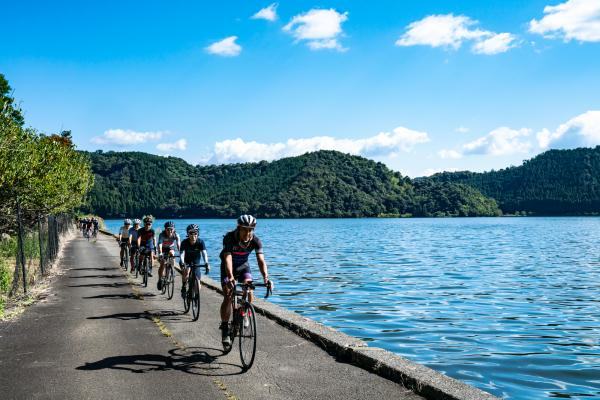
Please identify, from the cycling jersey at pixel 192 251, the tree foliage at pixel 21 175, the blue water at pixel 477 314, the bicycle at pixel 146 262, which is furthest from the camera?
the bicycle at pixel 146 262

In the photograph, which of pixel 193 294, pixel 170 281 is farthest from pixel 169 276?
pixel 193 294

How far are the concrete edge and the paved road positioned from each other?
0.14m

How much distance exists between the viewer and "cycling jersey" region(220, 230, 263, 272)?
27.5ft

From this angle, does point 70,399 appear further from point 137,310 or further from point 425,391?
point 137,310

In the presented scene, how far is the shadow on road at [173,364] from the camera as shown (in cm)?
770

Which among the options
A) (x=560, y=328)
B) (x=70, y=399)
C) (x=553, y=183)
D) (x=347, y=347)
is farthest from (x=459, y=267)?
(x=553, y=183)

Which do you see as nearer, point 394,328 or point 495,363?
point 495,363

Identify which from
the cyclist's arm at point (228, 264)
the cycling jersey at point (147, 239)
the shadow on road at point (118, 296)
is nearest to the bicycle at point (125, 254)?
the cycling jersey at point (147, 239)

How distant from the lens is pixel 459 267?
3397cm

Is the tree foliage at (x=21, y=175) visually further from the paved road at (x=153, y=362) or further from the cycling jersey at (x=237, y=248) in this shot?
the cycling jersey at (x=237, y=248)

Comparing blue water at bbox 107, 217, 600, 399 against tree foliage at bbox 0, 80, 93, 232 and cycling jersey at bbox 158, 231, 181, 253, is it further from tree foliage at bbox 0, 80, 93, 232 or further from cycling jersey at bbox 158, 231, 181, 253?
tree foliage at bbox 0, 80, 93, 232

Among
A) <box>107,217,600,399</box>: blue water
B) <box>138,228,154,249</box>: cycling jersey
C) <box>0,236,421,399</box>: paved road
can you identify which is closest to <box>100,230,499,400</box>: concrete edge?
<box>0,236,421,399</box>: paved road

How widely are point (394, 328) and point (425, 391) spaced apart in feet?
28.2

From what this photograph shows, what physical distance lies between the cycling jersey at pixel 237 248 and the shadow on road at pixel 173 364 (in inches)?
55.4
